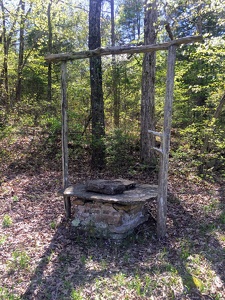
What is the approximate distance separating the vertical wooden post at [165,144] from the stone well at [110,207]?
0.28 m

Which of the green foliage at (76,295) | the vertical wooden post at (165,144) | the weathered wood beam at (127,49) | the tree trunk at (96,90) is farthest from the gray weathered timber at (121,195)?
the tree trunk at (96,90)

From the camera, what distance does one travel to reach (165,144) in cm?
412

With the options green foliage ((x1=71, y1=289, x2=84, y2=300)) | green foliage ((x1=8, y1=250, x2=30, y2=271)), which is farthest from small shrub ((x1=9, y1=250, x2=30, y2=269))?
green foliage ((x1=71, y1=289, x2=84, y2=300))

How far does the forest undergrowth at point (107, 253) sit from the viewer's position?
306 centimetres

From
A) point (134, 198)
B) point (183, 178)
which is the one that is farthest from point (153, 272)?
point (183, 178)

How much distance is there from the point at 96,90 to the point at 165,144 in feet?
14.9

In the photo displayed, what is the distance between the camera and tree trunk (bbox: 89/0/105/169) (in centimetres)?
785

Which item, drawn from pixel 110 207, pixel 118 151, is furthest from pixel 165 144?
pixel 118 151

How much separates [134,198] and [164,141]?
1.08m

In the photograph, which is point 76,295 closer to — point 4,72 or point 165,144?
point 165,144

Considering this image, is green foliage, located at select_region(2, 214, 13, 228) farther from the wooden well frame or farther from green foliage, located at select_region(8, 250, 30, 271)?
the wooden well frame

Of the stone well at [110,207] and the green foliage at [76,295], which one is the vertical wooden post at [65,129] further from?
the green foliage at [76,295]

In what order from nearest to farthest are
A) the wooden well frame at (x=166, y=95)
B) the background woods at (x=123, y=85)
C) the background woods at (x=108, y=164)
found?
the background woods at (x=108, y=164), the wooden well frame at (x=166, y=95), the background woods at (x=123, y=85)

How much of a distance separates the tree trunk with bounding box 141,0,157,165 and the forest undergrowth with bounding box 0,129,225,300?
1.81 meters
